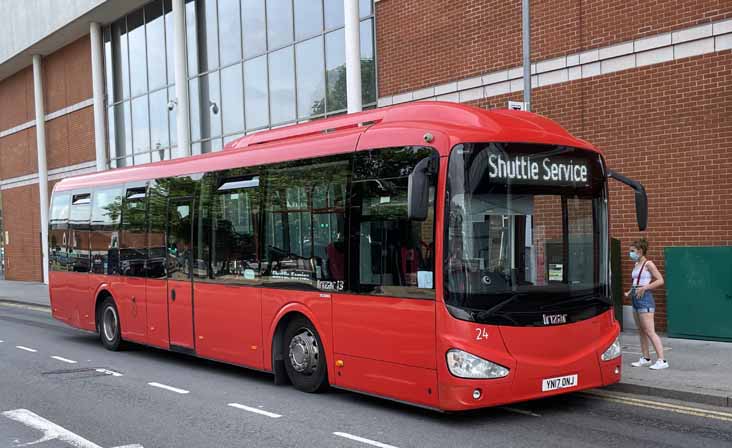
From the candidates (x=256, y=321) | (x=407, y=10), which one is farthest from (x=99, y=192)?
(x=407, y=10)

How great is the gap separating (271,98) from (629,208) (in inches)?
459

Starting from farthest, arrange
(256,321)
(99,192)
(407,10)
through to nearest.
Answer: (407,10) → (99,192) → (256,321)

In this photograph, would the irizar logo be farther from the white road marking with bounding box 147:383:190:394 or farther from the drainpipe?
the drainpipe

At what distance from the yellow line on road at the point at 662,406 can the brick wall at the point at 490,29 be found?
670 centimetres

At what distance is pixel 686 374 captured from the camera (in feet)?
29.3

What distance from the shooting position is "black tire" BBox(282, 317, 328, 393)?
27.9 ft

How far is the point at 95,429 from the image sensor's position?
7.21 meters

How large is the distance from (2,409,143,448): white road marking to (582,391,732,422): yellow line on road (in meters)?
4.98

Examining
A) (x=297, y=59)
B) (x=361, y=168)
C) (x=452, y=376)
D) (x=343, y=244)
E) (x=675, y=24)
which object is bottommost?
(x=452, y=376)

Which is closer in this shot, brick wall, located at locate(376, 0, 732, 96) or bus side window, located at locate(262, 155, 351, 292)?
bus side window, located at locate(262, 155, 351, 292)

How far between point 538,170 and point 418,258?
147 centimetres

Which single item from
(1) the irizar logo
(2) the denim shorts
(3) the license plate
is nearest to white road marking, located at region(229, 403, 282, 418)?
(3) the license plate

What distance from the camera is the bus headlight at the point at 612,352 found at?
754 cm

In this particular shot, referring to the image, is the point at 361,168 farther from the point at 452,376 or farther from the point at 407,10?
the point at 407,10
